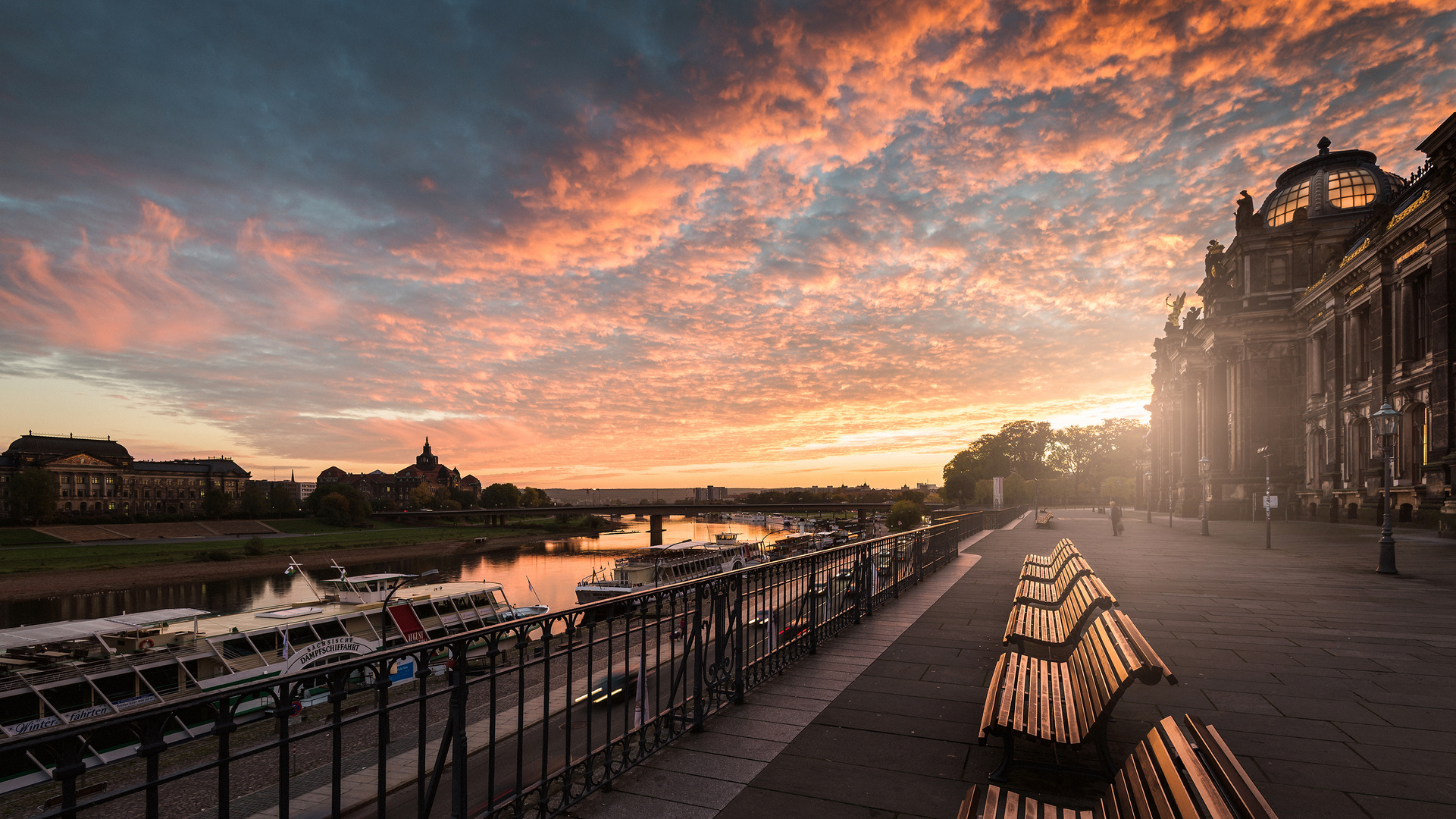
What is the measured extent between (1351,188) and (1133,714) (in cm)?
6248

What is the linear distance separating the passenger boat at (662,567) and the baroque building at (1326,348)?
32.1m

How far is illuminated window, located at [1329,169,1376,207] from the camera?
49625 millimetres

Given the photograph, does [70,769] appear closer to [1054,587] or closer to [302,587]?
[1054,587]

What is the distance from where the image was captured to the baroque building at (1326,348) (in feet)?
101

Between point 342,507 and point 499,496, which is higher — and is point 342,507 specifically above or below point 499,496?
above

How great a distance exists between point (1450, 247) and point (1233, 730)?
35.9 metres

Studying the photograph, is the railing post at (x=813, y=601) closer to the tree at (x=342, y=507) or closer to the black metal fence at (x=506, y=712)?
the black metal fence at (x=506, y=712)

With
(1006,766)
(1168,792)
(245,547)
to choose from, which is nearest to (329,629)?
(1006,766)

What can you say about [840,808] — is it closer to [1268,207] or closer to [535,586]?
[535,586]

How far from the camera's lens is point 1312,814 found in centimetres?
437

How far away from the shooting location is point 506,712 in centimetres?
1752

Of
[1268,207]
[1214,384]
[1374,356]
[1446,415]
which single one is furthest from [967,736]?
[1268,207]

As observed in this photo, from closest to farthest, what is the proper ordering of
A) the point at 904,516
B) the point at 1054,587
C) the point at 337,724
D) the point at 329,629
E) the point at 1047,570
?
the point at 337,724 → the point at 1054,587 → the point at 1047,570 → the point at 329,629 → the point at 904,516

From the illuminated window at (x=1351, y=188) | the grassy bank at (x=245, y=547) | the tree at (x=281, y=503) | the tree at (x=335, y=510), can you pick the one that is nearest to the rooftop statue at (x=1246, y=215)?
the illuminated window at (x=1351, y=188)
